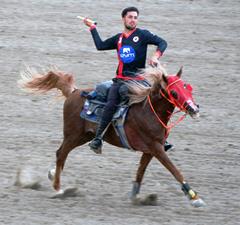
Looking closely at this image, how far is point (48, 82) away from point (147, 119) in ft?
5.35

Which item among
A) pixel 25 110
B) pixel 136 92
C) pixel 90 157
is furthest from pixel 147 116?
pixel 25 110

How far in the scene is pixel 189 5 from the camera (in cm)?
1650

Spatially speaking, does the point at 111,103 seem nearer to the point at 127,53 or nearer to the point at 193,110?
the point at 127,53

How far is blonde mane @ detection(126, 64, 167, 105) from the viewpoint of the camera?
7.92 m

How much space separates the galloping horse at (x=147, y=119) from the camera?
7695 millimetres

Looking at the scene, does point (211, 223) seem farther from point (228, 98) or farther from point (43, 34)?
point (43, 34)

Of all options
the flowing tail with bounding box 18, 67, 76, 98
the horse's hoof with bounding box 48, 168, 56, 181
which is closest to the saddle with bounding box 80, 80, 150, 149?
the flowing tail with bounding box 18, 67, 76, 98

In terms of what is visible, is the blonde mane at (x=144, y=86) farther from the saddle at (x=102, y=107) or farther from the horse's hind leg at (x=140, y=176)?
the horse's hind leg at (x=140, y=176)

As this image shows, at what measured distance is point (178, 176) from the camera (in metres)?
7.69

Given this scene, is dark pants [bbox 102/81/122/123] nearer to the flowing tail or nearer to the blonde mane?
the blonde mane

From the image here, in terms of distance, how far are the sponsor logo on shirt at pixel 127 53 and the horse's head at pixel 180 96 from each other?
53 centimetres

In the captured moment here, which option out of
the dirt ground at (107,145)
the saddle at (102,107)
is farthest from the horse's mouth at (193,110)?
the dirt ground at (107,145)

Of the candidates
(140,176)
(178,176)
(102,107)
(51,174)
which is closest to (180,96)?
(178,176)

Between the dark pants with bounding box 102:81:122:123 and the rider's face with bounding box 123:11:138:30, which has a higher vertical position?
the rider's face with bounding box 123:11:138:30
